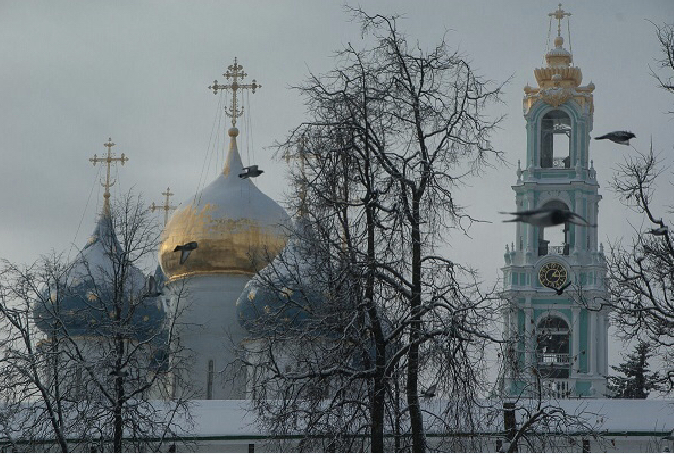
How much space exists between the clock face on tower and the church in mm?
37

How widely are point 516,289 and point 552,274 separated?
1.53m

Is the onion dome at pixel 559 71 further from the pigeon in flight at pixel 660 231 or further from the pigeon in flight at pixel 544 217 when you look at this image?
the pigeon in flight at pixel 544 217

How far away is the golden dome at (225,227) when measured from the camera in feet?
159

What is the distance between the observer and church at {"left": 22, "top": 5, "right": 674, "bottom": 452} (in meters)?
25.5

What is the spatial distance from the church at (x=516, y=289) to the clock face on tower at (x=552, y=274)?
0.04 metres

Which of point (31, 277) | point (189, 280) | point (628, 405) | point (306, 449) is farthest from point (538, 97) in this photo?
point (306, 449)

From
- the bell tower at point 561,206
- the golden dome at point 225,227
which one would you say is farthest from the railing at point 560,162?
the golden dome at point 225,227

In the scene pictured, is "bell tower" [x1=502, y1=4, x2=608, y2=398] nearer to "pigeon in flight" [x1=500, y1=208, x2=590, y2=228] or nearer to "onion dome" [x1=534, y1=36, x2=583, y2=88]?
"onion dome" [x1=534, y1=36, x2=583, y2=88]

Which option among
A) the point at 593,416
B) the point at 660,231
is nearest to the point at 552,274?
the point at 593,416

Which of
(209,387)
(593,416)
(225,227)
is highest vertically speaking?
(225,227)

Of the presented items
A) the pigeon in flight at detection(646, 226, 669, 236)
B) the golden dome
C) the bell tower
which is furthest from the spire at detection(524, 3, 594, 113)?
the pigeon in flight at detection(646, 226, 669, 236)

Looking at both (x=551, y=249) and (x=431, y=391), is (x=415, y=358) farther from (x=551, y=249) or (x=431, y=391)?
(x=551, y=249)

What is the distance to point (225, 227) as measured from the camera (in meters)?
48.8

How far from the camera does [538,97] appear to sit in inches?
2576
